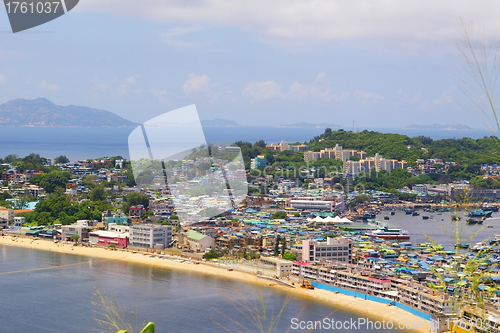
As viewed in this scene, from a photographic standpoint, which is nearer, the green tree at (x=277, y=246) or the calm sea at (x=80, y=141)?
the green tree at (x=277, y=246)

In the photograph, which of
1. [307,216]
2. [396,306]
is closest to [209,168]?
[307,216]

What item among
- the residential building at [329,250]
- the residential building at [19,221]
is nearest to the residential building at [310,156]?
the residential building at [19,221]

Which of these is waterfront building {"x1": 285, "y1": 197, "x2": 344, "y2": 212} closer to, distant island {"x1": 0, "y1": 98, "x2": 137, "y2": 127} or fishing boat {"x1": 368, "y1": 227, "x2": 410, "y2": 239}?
fishing boat {"x1": 368, "y1": 227, "x2": 410, "y2": 239}

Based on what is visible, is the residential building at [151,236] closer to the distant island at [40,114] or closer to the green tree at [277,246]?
the green tree at [277,246]

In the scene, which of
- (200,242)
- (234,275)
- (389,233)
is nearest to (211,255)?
(200,242)

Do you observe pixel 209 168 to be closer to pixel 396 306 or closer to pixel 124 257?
pixel 124 257

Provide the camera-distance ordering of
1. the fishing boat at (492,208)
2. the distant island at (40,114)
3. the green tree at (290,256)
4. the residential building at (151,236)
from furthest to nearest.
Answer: the distant island at (40,114), the fishing boat at (492,208), the residential building at (151,236), the green tree at (290,256)
